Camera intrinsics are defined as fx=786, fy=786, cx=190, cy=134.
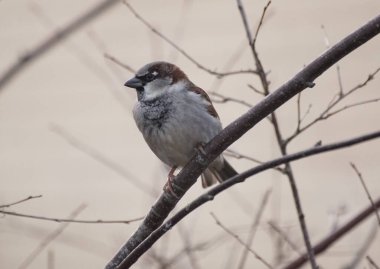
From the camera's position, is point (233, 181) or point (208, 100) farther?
point (208, 100)

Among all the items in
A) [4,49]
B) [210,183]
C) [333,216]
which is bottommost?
[333,216]


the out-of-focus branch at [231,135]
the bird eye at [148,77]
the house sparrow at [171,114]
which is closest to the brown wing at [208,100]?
the house sparrow at [171,114]

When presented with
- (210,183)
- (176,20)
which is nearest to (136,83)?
(210,183)

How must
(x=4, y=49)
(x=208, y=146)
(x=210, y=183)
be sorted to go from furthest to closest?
(x=4, y=49)
(x=210, y=183)
(x=208, y=146)

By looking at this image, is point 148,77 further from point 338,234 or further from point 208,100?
point 338,234

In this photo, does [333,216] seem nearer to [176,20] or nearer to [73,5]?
[176,20]

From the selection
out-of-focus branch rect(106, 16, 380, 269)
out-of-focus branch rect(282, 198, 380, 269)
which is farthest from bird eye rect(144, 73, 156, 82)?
out-of-focus branch rect(282, 198, 380, 269)

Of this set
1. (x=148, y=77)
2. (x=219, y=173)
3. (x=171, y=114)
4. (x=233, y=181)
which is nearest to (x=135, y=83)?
(x=148, y=77)

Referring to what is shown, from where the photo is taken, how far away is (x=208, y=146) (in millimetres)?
1987

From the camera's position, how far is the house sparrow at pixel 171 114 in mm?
2916

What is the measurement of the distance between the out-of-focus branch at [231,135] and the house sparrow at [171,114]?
80cm

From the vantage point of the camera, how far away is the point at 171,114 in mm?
2953

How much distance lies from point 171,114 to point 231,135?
1.09 metres

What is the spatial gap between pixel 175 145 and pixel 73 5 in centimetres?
416
